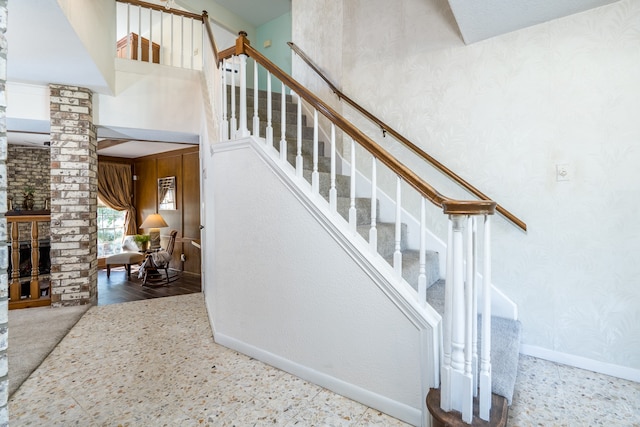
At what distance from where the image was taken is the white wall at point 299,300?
1.74 m

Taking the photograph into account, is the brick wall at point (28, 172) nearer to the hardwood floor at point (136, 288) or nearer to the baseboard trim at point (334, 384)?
the hardwood floor at point (136, 288)

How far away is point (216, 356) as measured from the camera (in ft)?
8.09

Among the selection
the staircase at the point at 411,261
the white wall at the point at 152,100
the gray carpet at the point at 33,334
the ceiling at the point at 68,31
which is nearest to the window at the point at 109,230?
the ceiling at the point at 68,31

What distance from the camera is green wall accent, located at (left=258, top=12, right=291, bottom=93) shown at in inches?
210

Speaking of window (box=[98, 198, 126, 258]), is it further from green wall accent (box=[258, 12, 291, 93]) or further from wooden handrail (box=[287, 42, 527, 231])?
wooden handrail (box=[287, 42, 527, 231])

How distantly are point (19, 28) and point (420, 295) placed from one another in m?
3.28

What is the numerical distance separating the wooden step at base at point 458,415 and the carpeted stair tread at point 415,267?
720 millimetres

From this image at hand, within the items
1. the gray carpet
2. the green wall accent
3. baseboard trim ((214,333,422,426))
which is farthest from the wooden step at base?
the green wall accent

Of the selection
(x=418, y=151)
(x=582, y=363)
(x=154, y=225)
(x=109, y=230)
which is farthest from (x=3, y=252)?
(x=109, y=230)

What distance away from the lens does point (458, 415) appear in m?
1.44

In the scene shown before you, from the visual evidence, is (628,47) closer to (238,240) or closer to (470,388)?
(470,388)

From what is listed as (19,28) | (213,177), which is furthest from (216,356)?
(19,28)

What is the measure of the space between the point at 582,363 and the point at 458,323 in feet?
4.83

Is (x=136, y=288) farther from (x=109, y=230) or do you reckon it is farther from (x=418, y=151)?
(x=418, y=151)
